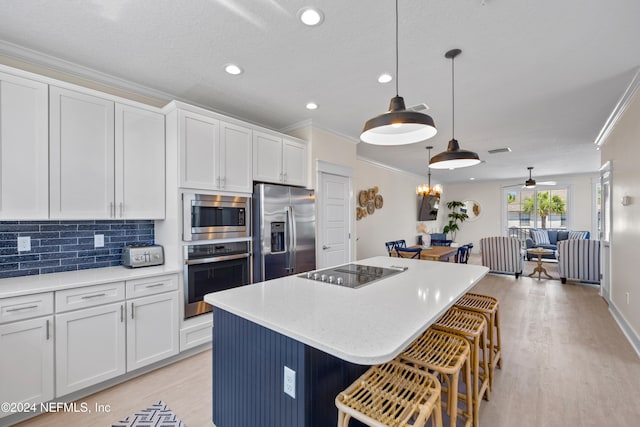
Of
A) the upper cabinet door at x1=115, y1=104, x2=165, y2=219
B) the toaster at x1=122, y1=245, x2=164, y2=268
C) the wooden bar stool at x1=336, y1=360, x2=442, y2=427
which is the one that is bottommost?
the wooden bar stool at x1=336, y1=360, x2=442, y2=427

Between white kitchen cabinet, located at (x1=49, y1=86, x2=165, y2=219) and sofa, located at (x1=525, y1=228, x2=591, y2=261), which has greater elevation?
white kitchen cabinet, located at (x1=49, y1=86, x2=165, y2=219)

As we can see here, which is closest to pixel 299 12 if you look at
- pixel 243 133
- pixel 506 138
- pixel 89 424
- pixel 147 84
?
pixel 243 133

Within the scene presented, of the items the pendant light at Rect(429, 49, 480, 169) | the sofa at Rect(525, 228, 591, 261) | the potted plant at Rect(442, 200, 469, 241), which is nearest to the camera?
the pendant light at Rect(429, 49, 480, 169)

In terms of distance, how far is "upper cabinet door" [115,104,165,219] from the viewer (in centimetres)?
254

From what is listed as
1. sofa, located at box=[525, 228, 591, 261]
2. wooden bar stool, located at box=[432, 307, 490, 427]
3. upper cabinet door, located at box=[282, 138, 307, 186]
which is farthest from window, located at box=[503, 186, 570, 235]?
wooden bar stool, located at box=[432, 307, 490, 427]

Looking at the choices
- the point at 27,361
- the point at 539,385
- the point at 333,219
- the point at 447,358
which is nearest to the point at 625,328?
the point at 539,385

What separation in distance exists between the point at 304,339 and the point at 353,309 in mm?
396

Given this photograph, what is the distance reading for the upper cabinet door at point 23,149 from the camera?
2.02 meters

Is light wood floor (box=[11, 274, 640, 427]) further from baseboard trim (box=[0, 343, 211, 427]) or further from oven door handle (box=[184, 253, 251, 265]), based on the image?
oven door handle (box=[184, 253, 251, 265])

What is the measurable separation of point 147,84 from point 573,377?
4642mm

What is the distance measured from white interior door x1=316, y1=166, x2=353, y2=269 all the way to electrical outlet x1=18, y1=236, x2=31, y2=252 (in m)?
2.81

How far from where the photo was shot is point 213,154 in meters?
2.93

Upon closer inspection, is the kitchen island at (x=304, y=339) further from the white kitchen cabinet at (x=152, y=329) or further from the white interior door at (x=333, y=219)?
the white interior door at (x=333, y=219)

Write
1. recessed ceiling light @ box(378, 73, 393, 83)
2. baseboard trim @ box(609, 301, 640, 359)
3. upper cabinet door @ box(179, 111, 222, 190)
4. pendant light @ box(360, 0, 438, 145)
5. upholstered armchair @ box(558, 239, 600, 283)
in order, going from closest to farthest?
pendant light @ box(360, 0, 438, 145)
recessed ceiling light @ box(378, 73, 393, 83)
upper cabinet door @ box(179, 111, 222, 190)
baseboard trim @ box(609, 301, 640, 359)
upholstered armchair @ box(558, 239, 600, 283)
